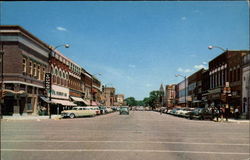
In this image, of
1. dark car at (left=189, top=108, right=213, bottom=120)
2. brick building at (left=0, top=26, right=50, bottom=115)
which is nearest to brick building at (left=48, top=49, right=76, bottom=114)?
brick building at (left=0, top=26, right=50, bottom=115)

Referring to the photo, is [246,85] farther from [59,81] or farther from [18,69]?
[59,81]

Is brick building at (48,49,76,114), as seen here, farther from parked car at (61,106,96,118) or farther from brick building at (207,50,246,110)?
brick building at (207,50,246,110)

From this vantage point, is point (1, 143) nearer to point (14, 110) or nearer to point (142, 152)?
point (142, 152)

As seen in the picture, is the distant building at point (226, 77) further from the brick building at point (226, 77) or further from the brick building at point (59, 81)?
the brick building at point (59, 81)

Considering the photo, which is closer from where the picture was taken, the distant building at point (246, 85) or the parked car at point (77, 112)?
the parked car at point (77, 112)

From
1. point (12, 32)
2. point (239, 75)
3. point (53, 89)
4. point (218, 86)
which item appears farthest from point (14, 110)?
point (218, 86)

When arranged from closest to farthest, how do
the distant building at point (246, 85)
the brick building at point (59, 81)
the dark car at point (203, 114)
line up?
1. the dark car at point (203, 114)
2. the distant building at point (246, 85)
3. the brick building at point (59, 81)

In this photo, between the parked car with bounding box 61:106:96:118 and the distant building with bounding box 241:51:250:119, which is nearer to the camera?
the parked car with bounding box 61:106:96:118

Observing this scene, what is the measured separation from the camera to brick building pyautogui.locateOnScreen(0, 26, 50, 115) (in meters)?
40.2

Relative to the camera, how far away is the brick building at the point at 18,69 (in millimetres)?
40188

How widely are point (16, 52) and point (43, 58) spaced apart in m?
10.6

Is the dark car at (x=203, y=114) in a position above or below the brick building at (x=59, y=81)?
below

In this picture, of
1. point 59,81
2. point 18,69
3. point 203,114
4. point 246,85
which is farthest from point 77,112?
point 246,85

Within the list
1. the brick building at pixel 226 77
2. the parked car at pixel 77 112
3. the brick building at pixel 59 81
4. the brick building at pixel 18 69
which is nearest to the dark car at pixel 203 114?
the brick building at pixel 226 77
